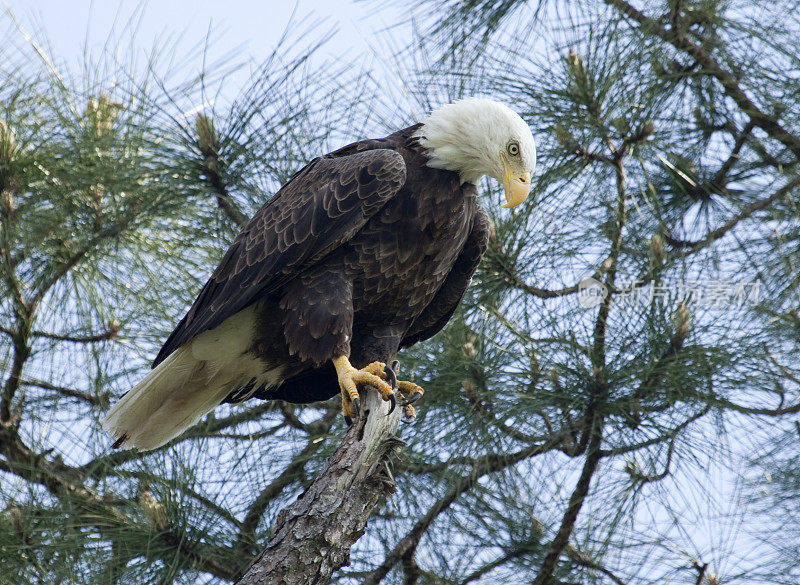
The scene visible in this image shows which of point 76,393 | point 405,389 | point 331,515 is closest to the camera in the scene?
point 331,515

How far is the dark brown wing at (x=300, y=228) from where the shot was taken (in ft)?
10.00

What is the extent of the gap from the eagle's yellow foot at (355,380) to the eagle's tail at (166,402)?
0.57 meters

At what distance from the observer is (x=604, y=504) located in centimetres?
358

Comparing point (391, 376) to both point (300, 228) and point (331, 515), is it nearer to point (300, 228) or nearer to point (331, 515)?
point (300, 228)

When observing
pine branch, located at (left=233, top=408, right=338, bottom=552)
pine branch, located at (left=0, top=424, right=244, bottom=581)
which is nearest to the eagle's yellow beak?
pine branch, located at (left=233, top=408, right=338, bottom=552)

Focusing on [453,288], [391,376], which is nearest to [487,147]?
[453,288]

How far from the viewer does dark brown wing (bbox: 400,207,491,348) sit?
3320 millimetres

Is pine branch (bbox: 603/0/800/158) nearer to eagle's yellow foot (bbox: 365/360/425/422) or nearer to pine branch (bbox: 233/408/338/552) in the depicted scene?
eagle's yellow foot (bbox: 365/360/425/422)

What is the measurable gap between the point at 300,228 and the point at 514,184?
0.65 meters

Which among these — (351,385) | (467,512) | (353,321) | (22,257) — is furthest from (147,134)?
(467,512)

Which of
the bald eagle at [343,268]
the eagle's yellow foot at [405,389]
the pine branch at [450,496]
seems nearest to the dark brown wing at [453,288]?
the bald eagle at [343,268]

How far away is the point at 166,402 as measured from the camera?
3365 mm

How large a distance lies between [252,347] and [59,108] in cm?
147

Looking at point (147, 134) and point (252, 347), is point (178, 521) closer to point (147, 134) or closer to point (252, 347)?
point (252, 347)
